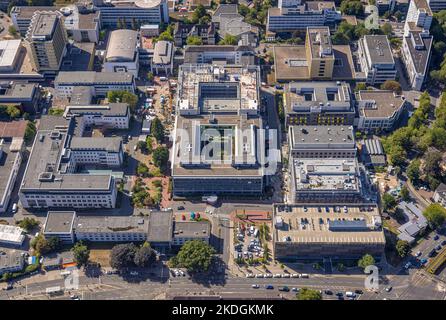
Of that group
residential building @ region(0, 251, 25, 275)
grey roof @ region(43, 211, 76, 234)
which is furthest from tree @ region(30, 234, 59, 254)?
residential building @ region(0, 251, 25, 275)

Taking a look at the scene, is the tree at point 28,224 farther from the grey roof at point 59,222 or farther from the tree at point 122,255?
the tree at point 122,255

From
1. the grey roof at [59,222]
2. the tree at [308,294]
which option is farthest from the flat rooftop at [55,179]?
the tree at [308,294]

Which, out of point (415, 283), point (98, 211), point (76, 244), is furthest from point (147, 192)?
point (415, 283)

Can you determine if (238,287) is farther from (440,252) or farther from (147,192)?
(440,252)

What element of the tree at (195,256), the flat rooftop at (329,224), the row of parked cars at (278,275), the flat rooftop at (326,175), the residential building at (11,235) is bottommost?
the row of parked cars at (278,275)

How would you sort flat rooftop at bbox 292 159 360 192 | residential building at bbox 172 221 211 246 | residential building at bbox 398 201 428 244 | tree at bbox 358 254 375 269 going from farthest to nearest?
flat rooftop at bbox 292 159 360 192 → residential building at bbox 398 201 428 244 → residential building at bbox 172 221 211 246 → tree at bbox 358 254 375 269

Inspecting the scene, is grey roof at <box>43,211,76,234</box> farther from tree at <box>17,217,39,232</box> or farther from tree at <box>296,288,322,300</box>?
tree at <box>296,288,322,300</box>
